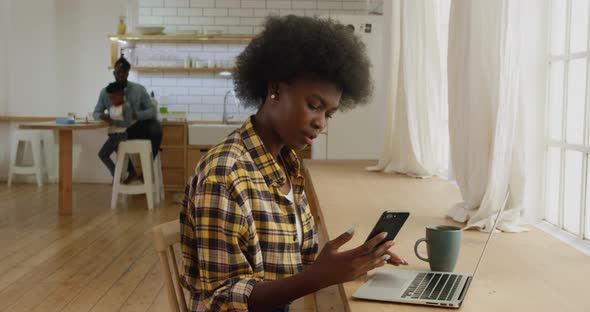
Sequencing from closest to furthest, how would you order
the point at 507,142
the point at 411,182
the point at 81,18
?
the point at 507,142
the point at 411,182
the point at 81,18

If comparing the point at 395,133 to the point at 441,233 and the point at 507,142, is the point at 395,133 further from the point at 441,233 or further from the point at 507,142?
the point at 441,233

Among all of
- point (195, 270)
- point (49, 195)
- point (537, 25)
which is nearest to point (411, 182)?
point (537, 25)

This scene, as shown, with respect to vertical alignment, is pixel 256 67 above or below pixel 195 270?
above

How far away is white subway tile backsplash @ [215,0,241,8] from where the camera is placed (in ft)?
28.2

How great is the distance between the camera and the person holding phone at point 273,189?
4.31 feet

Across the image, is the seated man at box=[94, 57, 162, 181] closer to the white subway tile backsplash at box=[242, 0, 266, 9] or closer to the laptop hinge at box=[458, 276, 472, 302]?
the white subway tile backsplash at box=[242, 0, 266, 9]

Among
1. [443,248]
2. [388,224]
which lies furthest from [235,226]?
[443,248]

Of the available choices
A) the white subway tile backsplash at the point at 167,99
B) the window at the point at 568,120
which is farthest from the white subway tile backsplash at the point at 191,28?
the window at the point at 568,120

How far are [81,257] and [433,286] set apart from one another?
12.0 ft

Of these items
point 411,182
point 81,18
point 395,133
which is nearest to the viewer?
point 411,182

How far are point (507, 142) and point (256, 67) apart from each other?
3.55 ft

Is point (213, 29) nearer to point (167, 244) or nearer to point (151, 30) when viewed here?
point (151, 30)

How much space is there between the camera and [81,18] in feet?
28.6

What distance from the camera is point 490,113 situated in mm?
2428
